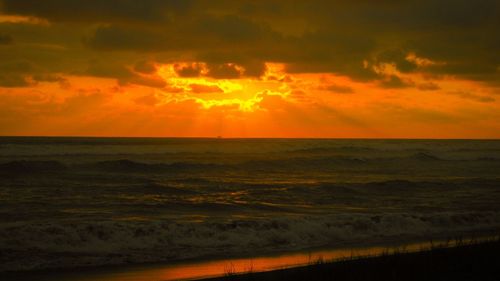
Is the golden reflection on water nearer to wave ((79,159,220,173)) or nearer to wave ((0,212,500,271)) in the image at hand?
wave ((0,212,500,271))

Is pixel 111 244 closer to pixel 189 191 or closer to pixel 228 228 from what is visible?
pixel 228 228

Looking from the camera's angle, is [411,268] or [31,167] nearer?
[411,268]

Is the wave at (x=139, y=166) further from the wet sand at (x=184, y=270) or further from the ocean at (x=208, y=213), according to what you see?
the wet sand at (x=184, y=270)

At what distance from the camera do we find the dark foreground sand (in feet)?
31.8

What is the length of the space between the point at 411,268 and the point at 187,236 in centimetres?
812

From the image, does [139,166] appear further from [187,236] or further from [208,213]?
[187,236]

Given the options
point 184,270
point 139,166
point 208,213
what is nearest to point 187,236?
point 184,270

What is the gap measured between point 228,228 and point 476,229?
351 inches

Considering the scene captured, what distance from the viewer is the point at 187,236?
16.6 meters

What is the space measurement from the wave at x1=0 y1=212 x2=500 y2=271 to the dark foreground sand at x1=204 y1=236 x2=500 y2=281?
→ 4.37m

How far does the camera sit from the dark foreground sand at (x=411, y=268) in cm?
968

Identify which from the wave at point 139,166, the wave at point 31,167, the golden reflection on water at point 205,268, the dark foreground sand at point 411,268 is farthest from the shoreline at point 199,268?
the wave at point 139,166

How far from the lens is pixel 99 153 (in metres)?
60.0

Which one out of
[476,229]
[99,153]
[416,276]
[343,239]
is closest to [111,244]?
[343,239]
